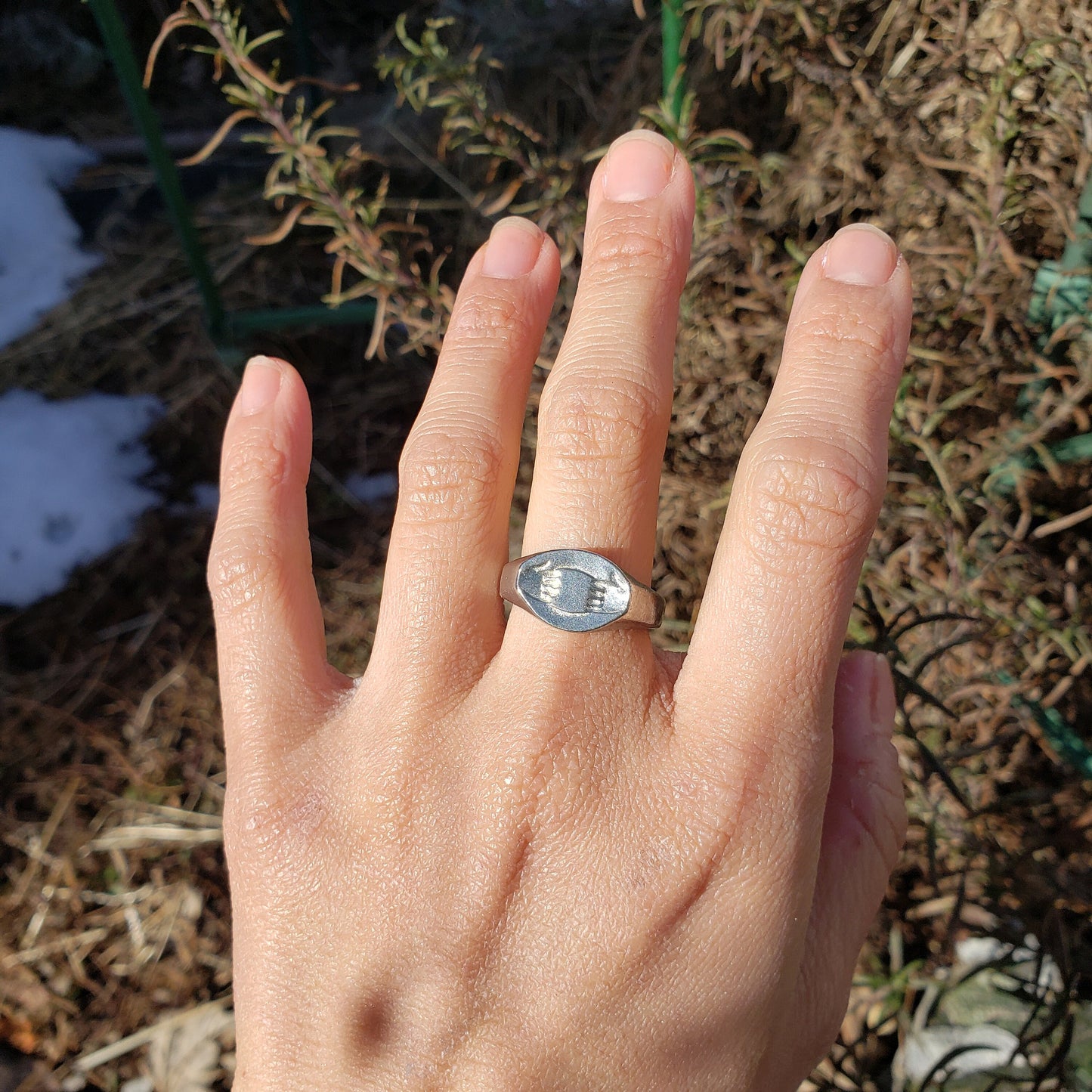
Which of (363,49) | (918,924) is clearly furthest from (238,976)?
(363,49)

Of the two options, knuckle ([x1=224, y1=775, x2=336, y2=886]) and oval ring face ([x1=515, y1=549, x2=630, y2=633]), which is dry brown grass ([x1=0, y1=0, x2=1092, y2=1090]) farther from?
knuckle ([x1=224, y1=775, x2=336, y2=886])

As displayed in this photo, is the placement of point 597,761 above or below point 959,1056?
above

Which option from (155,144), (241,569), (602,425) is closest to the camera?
(602,425)

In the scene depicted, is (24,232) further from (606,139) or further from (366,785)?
(366,785)

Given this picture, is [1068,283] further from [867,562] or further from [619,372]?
[619,372]

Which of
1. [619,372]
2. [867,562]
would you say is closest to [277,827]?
[619,372]

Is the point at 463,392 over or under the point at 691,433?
over
